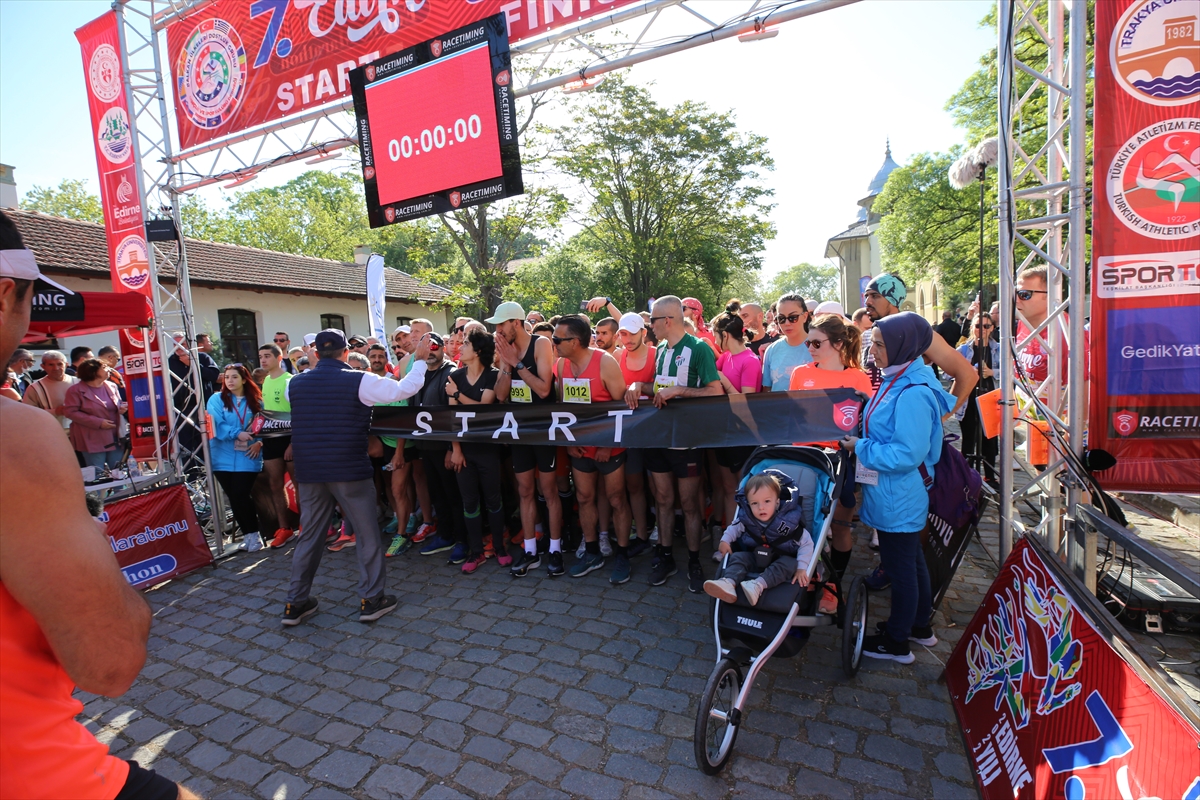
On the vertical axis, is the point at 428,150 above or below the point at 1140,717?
above

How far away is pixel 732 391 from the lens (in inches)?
220

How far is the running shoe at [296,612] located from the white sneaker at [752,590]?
11.8 feet

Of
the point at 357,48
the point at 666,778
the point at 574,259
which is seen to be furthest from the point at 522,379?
the point at 574,259

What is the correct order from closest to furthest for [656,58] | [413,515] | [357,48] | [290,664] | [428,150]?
1. [290,664]
2. [656,58]
3. [428,150]
4. [357,48]
5. [413,515]

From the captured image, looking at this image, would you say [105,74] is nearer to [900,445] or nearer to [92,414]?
[92,414]

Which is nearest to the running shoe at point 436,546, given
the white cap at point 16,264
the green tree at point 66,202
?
the white cap at point 16,264

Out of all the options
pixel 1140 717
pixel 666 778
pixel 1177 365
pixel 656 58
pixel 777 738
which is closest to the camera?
pixel 1140 717

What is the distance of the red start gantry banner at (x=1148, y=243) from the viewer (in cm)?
316

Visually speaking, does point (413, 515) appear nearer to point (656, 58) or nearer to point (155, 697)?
point (155, 697)

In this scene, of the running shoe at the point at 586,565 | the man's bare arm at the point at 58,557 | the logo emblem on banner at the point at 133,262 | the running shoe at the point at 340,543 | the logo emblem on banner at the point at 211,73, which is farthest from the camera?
the logo emblem on banner at the point at 211,73

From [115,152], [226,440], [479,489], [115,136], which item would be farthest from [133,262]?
[479,489]

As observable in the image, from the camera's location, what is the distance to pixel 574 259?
27.4 m

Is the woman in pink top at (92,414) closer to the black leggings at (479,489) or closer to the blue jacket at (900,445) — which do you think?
the black leggings at (479,489)

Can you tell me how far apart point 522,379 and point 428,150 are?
99.7 inches
